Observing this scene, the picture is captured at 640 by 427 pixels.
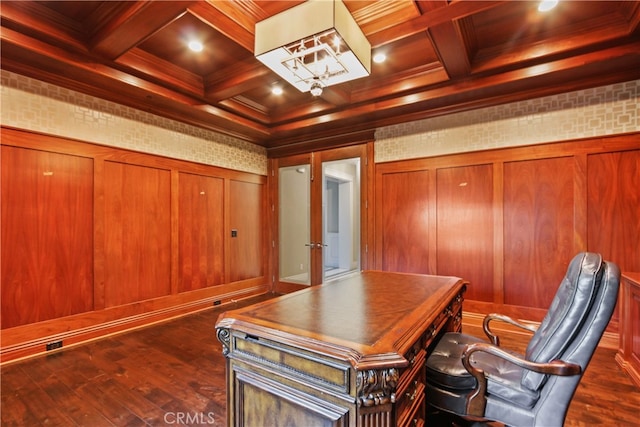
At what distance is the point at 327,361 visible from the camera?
1.14 m

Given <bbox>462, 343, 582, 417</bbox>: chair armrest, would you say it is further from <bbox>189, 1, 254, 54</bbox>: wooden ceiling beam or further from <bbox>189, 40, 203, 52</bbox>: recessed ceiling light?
<bbox>189, 40, 203, 52</bbox>: recessed ceiling light

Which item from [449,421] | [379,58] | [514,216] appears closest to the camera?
[449,421]

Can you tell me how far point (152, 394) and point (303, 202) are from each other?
3787mm

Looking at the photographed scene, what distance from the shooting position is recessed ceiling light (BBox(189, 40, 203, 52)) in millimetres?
2928

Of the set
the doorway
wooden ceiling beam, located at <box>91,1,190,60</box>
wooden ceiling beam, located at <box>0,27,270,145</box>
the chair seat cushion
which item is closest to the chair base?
the chair seat cushion

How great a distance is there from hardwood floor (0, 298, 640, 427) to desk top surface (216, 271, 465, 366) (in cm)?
104

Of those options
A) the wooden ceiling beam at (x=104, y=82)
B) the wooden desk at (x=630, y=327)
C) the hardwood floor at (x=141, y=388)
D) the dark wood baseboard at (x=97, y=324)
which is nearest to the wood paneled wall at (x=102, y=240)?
the dark wood baseboard at (x=97, y=324)

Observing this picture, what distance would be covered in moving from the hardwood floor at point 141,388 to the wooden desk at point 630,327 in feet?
0.29

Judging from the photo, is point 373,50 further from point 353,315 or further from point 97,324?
point 97,324

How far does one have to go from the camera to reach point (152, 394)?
90.0 inches

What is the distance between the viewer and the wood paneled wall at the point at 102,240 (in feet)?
9.56

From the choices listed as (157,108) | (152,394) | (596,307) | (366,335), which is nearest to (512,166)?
(596,307)

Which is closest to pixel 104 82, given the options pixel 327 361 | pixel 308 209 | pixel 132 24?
pixel 132 24

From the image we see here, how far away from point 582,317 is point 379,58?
2927 millimetres
